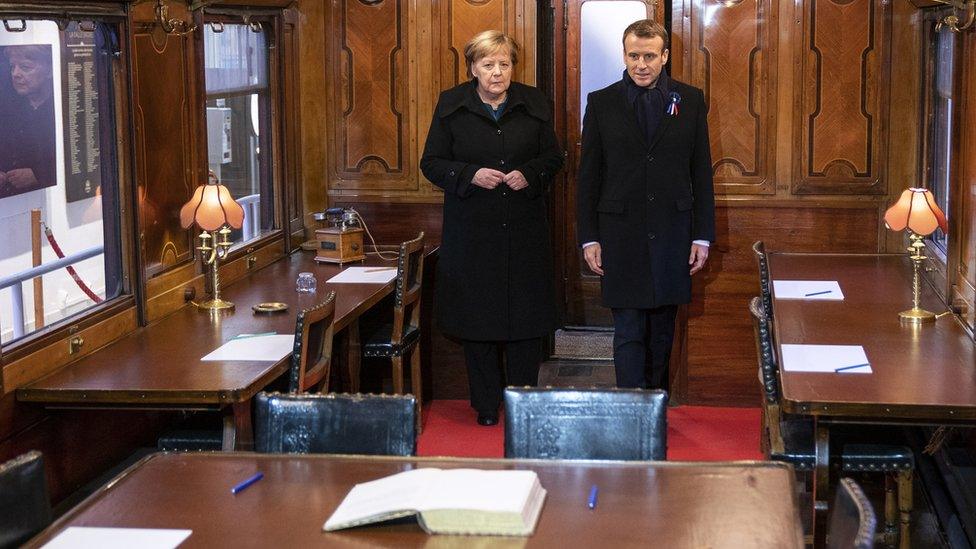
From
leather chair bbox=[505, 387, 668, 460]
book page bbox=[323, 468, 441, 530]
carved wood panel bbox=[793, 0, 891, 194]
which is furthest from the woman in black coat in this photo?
book page bbox=[323, 468, 441, 530]

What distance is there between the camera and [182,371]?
15.3ft

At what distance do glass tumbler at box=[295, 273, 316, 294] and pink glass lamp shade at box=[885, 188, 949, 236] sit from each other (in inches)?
97.4

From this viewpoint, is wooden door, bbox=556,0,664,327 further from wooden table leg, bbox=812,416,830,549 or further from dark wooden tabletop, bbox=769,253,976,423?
wooden table leg, bbox=812,416,830,549

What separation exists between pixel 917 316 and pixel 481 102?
231 cm

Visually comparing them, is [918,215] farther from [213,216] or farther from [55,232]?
[55,232]

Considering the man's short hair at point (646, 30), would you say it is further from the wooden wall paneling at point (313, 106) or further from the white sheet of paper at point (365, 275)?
the wooden wall paneling at point (313, 106)

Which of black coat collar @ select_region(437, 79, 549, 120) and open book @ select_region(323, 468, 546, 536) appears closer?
open book @ select_region(323, 468, 546, 536)

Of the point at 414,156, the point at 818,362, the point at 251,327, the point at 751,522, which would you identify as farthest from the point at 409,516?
the point at 414,156

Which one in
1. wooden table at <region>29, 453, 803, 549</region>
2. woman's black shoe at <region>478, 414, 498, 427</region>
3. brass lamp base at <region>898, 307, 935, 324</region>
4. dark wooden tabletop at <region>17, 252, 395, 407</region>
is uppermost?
brass lamp base at <region>898, 307, 935, 324</region>

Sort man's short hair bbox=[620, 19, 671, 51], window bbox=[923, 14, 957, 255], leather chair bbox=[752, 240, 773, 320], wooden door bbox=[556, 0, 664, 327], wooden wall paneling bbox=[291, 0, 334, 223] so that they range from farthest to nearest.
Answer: wooden door bbox=[556, 0, 664, 327] → wooden wall paneling bbox=[291, 0, 334, 223] → window bbox=[923, 14, 957, 255] → man's short hair bbox=[620, 19, 671, 51] → leather chair bbox=[752, 240, 773, 320]

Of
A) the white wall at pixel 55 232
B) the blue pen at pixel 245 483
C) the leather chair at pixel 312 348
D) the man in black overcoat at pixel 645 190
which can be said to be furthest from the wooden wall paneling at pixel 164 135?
the blue pen at pixel 245 483

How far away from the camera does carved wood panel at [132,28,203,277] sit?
5418mm

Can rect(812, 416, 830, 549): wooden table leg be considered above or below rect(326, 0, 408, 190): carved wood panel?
below

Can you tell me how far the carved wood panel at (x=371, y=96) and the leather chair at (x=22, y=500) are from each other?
4.41 m
